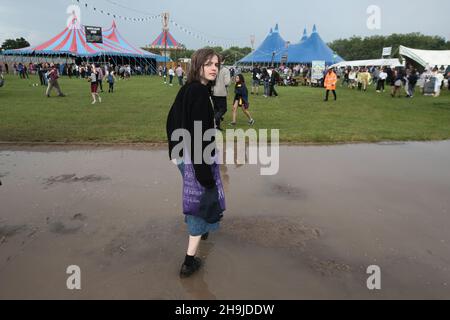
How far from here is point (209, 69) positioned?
2826 mm

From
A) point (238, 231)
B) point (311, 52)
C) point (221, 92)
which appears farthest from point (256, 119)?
point (311, 52)

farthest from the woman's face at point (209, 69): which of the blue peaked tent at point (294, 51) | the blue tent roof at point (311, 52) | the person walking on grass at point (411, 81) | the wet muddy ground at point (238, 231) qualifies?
the blue tent roof at point (311, 52)

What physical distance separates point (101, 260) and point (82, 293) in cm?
50

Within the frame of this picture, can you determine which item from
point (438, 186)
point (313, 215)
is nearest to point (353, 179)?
point (438, 186)

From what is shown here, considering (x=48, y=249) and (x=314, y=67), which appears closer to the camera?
(x=48, y=249)

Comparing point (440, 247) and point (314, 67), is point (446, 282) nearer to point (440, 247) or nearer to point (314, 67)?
point (440, 247)

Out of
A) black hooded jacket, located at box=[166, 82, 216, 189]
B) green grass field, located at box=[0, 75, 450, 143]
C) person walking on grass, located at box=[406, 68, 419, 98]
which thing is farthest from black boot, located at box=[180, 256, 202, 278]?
person walking on grass, located at box=[406, 68, 419, 98]

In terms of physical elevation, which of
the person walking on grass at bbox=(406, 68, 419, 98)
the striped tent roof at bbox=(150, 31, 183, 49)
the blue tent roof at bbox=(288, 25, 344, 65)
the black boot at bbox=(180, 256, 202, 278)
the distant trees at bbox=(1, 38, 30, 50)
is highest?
the distant trees at bbox=(1, 38, 30, 50)

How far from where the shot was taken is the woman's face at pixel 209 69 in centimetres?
282

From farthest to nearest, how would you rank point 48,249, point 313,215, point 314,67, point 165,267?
point 314,67
point 313,215
point 48,249
point 165,267

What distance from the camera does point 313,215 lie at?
14.2 ft

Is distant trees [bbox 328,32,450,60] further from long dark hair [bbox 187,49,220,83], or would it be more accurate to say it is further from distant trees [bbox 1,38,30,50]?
long dark hair [bbox 187,49,220,83]

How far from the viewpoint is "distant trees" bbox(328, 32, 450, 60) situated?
292 ft

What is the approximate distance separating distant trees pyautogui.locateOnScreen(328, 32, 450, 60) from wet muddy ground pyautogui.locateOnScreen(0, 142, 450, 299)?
90170 millimetres
